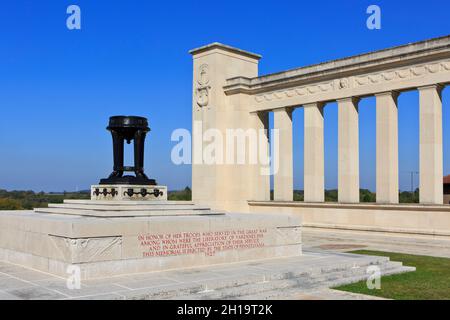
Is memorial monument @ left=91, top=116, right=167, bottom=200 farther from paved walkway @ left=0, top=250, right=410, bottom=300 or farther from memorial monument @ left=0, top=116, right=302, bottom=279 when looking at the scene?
paved walkway @ left=0, top=250, right=410, bottom=300

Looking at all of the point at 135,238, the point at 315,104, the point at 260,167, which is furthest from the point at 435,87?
the point at 135,238

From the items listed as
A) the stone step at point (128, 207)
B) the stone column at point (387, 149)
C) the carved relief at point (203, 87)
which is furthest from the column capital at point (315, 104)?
the stone step at point (128, 207)

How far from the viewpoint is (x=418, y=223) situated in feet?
79.7

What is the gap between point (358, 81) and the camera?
2742 cm

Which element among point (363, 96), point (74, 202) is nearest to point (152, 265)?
point (74, 202)

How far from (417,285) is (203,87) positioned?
23.9 meters

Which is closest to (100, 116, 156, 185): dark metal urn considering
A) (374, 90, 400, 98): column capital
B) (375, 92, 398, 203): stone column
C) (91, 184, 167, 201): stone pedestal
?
(91, 184, 167, 201): stone pedestal

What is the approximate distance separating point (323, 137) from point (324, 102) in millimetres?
2072

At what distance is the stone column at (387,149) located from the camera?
85.5 feet

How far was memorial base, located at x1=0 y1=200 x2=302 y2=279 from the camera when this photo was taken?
11391 mm

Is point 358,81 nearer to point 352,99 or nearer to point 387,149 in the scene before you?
point 352,99

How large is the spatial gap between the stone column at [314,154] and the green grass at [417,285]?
13.9 m

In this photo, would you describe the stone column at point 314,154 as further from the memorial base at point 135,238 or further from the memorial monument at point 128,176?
the memorial monument at point 128,176

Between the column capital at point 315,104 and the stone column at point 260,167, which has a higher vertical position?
the column capital at point 315,104
